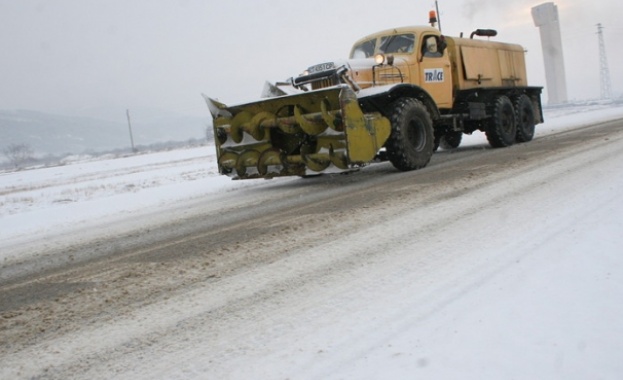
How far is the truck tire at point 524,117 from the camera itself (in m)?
12.7

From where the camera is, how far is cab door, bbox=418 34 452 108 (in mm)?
9758

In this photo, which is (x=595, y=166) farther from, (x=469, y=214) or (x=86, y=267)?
(x=86, y=267)

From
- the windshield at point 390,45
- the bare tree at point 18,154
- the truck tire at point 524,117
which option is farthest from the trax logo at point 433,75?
the bare tree at point 18,154

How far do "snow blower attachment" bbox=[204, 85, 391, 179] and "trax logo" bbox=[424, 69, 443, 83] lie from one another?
237 cm

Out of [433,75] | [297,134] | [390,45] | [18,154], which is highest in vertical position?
[18,154]

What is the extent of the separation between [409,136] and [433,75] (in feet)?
6.13

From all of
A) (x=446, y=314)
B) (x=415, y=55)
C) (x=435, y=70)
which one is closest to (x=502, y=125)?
(x=435, y=70)

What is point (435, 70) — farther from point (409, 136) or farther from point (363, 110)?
point (363, 110)

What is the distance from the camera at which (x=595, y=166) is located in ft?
22.0

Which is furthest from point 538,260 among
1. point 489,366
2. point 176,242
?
point 176,242

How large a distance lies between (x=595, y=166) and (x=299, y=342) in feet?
19.2

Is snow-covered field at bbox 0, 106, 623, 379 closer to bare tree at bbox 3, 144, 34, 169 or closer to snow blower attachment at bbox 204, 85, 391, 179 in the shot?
snow blower attachment at bbox 204, 85, 391, 179

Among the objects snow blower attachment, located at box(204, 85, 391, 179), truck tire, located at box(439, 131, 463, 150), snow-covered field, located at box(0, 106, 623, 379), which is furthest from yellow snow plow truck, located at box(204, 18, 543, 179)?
snow-covered field, located at box(0, 106, 623, 379)

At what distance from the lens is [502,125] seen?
39.2ft
